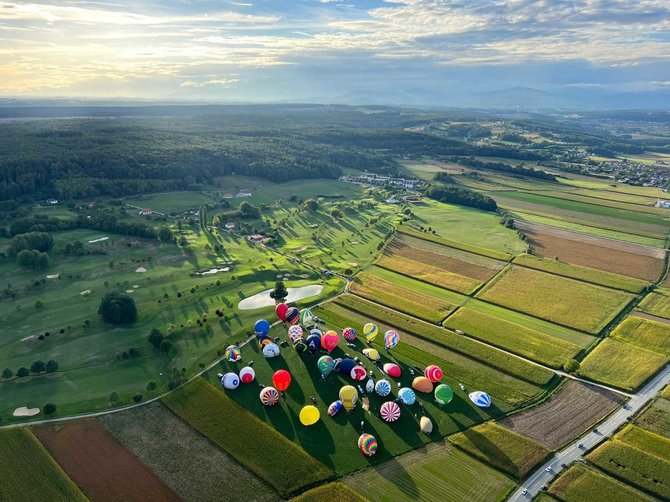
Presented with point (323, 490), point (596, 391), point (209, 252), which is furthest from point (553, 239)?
point (323, 490)

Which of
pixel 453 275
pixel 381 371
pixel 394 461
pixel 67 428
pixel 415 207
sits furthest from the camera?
pixel 415 207

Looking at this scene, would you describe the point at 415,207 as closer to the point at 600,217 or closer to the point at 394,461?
the point at 600,217

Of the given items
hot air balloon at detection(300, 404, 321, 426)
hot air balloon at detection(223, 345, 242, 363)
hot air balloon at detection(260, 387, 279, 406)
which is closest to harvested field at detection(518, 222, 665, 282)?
hot air balloon at detection(300, 404, 321, 426)

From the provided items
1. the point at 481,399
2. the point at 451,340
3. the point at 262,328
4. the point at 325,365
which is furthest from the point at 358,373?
the point at 451,340

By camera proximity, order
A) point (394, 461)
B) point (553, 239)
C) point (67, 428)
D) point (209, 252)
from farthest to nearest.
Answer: point (553, 239) → point (209, 252) → point (67, 428) → point (394, 461)

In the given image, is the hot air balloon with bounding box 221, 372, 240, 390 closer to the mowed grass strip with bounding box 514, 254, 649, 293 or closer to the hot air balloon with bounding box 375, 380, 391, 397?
the hot air balloon with bounding box 375, 380, 391, 397

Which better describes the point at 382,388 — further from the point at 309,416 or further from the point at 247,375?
the point at 247,375

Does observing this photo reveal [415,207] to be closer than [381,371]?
No
